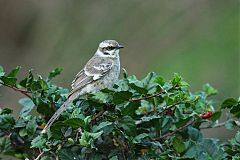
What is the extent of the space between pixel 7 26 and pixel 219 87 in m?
2.31

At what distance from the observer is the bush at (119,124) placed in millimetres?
1762

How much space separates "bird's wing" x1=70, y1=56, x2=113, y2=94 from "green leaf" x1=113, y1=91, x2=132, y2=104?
672 mm

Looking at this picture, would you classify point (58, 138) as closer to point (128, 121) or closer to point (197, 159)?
point (128, 121)

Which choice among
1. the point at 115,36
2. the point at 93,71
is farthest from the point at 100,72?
the point at 115,36

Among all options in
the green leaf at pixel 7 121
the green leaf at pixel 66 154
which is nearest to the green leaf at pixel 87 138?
the green leaf at pixel 66 154

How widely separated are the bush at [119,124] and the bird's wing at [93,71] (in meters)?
0.44

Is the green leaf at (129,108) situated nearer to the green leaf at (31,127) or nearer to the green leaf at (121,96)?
the green leaf at (121,96)

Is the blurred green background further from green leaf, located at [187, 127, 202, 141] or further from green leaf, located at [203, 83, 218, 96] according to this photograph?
green leaf, located at [187, 127, 202, 141]

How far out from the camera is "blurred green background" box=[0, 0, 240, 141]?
18.5 feet

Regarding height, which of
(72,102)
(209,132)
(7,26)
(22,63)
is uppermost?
(7,26)

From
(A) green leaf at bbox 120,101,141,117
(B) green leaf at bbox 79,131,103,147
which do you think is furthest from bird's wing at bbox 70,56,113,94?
(B) green leaf at bbox 79,131,103,147

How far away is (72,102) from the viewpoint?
2008mm

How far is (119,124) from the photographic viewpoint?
177cm

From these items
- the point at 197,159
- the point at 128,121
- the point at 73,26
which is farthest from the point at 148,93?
the point at 73,26
